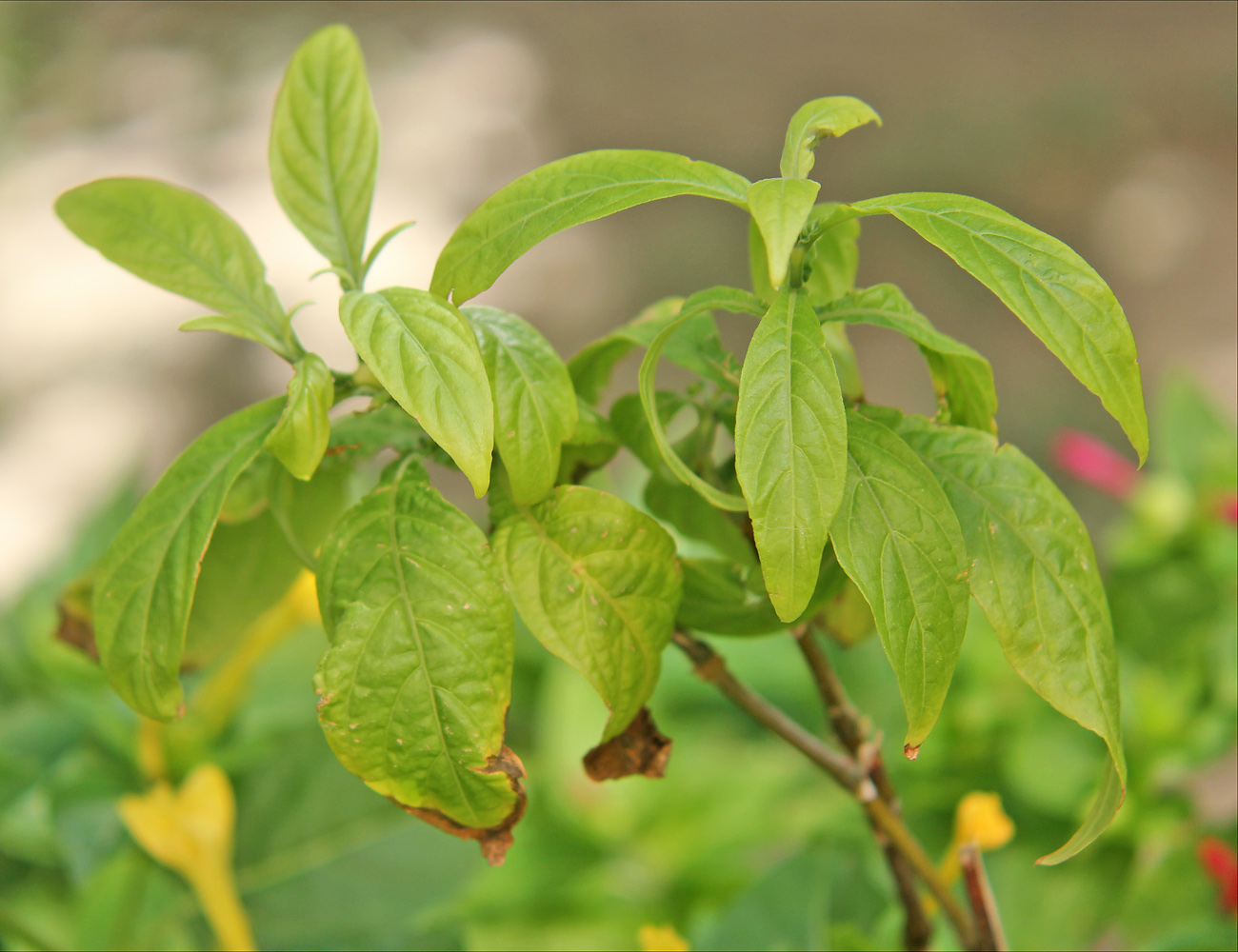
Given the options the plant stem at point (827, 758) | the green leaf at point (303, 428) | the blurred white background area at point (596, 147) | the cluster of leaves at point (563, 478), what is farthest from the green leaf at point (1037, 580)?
the blurred white background area at point (596, 147)

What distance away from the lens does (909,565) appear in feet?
0.99

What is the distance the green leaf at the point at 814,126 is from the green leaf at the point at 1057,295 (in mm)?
42

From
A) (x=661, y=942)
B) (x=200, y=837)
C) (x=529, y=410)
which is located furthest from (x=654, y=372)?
(x=200, y=837)

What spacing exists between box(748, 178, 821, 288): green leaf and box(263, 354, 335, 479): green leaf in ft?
0.53

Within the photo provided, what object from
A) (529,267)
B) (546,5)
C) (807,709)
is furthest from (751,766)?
(546,5)

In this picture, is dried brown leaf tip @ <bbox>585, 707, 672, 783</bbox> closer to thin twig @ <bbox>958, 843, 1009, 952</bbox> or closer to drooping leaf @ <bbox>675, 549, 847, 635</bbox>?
drooping leaf @ <bbox>675, 549, 847, 635</bbox>

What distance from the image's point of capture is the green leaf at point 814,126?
321 millimetres

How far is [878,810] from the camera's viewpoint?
422 mm

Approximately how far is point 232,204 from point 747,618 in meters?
2.05

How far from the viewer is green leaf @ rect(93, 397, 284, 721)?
344 millimetres

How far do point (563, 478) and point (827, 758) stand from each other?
0.17m

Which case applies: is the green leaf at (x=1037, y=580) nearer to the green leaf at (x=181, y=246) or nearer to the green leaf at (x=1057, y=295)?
the green leaf at (x=1057, y=295)

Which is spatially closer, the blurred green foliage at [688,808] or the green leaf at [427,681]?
the green leaf at [427,681]

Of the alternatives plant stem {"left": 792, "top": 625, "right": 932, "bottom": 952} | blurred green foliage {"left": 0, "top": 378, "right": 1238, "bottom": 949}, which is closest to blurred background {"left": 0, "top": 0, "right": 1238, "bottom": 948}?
blurred green foliage {"left": 0, "top": 378, "right": 1238, "bottom": 949}
